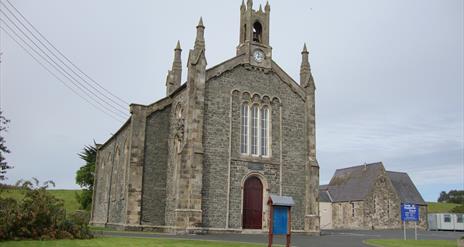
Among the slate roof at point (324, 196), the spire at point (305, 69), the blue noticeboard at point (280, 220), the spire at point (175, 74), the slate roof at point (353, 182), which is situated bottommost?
the blue noticeboard at point (280, 220)

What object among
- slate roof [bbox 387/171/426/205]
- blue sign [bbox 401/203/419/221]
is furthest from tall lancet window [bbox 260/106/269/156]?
slate roof [bbox 387/171/426/205]

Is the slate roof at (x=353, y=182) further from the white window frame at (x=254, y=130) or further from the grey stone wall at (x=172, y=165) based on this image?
the grey stone wall at (x=172, y=165)

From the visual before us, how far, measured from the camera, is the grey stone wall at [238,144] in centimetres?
2862

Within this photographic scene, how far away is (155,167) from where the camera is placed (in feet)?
103

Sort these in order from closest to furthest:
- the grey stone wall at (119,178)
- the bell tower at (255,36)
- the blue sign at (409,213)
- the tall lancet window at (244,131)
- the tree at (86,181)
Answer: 1. the blue sign at (409,213)
2. the tall lancet window at (244,131)
3. the bell tower at (255,36)
4. the grey stone wall at (119,178)
5. the tree at (86,181)

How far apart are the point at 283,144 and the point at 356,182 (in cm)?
3182

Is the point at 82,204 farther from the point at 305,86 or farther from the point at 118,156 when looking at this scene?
the point at 305,86

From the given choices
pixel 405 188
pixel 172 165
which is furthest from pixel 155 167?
pixel 405 188

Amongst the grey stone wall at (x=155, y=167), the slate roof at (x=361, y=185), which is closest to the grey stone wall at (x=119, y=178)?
the grey stone wall at (x=155, y=167)

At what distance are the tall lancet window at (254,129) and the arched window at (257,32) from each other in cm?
535

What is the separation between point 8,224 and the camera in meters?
18.5

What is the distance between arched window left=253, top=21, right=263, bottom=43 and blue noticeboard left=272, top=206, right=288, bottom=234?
59.0ft

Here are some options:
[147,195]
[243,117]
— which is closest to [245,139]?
[243,117]

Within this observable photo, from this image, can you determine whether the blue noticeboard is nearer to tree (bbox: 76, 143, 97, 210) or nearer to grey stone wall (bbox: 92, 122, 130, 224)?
grey stone wall (bbox: 92, 122, 130, 224)
